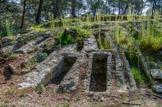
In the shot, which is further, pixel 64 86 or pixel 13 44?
pixel 13 44

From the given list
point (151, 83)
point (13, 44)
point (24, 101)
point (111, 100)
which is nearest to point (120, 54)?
point (151, 83)

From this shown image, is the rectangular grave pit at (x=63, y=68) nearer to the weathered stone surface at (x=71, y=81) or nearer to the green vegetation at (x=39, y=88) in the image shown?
the weathered stone surface at (x=71, y=81)

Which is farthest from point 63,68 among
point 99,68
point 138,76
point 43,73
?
point 138,76

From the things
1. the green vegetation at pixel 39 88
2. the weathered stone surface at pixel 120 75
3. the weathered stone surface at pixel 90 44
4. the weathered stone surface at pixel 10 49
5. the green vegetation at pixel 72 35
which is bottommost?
the green vegetation at pixel 39 88

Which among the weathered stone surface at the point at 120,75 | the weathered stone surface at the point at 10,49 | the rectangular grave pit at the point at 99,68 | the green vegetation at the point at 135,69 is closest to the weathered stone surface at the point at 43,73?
the rectangular grave pit at the point at 99,68

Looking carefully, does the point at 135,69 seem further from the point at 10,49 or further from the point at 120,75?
the point at 10,49

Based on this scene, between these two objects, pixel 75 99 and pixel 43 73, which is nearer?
pixel 75 99

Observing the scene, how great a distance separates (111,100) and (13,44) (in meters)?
5.29

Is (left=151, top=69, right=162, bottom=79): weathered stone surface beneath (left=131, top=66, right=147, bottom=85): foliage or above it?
above

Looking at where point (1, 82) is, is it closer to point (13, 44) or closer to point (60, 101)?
point (60, 101)

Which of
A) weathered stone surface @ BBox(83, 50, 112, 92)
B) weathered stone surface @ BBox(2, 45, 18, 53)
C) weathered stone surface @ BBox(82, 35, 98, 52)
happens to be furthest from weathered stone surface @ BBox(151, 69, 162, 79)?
weathered stone surface @ BBox(2, 45, 18, 53)

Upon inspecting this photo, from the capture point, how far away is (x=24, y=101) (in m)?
2.34

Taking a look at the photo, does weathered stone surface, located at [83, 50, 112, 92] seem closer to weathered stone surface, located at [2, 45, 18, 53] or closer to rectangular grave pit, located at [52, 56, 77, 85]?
rectangular grave pit, located at [52, 56, 77, 85]

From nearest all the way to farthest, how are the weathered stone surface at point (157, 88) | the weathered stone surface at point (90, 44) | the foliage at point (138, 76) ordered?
1. the weathered stone surface at point (157, 88)
2. the foliage at point (138, 76)
3. the weathered stone surface at point (90, 44)
